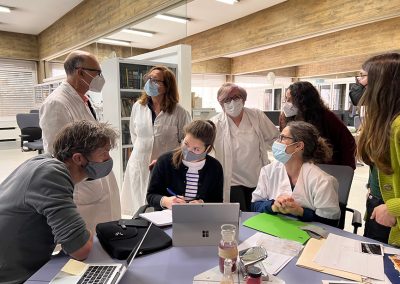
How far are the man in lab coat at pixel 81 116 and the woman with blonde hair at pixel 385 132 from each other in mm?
1443

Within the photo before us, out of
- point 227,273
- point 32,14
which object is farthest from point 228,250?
point 32,14

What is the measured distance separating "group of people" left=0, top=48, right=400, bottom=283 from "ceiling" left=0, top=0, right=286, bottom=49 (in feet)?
8.18

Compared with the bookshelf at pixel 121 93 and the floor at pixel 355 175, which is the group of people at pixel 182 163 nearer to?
the bookshelf at pixel 121 93

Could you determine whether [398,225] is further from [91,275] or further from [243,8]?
[243,8]

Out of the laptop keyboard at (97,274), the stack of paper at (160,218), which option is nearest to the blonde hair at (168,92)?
the stack of paper at (160,218)

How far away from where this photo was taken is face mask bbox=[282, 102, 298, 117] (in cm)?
218

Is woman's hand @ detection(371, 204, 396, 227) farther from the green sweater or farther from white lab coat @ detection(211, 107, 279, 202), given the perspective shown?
white lab coat @ detection(211, 107, 279, 202)

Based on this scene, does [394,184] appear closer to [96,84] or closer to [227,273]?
[227,273]

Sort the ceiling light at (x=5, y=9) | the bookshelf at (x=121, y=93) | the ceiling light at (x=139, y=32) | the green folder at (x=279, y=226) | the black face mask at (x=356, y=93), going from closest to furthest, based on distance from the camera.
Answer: the green folder at (x=279, y=226) → the black face mask at (x=356, y=93) → the bookshelf at (x=121, y=93) → the ceiling light at (x=139, y=32) → the ceiling light at (x=5, y=9)

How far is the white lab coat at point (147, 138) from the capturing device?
8.20 ft

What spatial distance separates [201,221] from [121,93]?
2551 mm

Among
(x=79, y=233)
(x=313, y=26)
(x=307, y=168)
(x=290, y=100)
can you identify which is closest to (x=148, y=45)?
(x=313, y=26)

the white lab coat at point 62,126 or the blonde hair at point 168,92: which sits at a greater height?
the blonde hair at point 168,92

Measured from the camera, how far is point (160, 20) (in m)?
4.56
